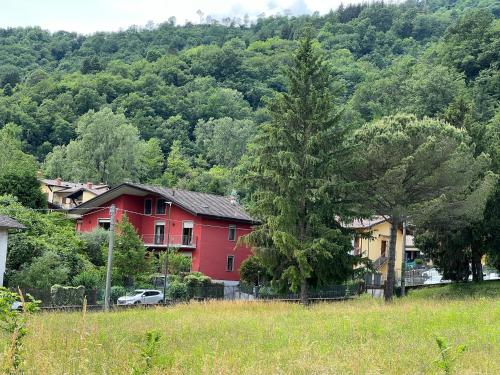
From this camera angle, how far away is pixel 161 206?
5462 centimetres

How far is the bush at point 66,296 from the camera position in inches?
1213

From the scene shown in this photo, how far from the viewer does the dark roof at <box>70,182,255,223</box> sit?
52031mm

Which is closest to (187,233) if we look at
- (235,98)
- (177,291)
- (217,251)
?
(217,251)

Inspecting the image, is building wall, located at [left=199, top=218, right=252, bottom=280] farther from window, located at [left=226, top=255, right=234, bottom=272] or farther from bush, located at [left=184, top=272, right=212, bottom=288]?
bush, located at [left=184, top=272, right=212, bottom=288]

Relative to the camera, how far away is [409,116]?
115 ft

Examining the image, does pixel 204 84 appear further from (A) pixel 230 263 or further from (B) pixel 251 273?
(B) pixel 251 273

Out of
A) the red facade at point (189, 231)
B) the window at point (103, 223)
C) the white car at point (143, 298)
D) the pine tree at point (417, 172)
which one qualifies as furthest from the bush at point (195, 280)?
the pine tree at point (417, 172)

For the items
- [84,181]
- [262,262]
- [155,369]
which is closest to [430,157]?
[262,262]

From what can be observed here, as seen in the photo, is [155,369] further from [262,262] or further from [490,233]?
[490,233]

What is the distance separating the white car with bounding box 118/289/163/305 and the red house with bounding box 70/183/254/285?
1108 centimetres

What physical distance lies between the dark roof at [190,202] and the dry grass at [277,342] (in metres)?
28.3

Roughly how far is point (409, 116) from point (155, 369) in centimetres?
2972

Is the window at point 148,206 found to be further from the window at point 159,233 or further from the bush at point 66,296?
the bush at point 66,296

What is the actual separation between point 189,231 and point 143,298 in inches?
573
